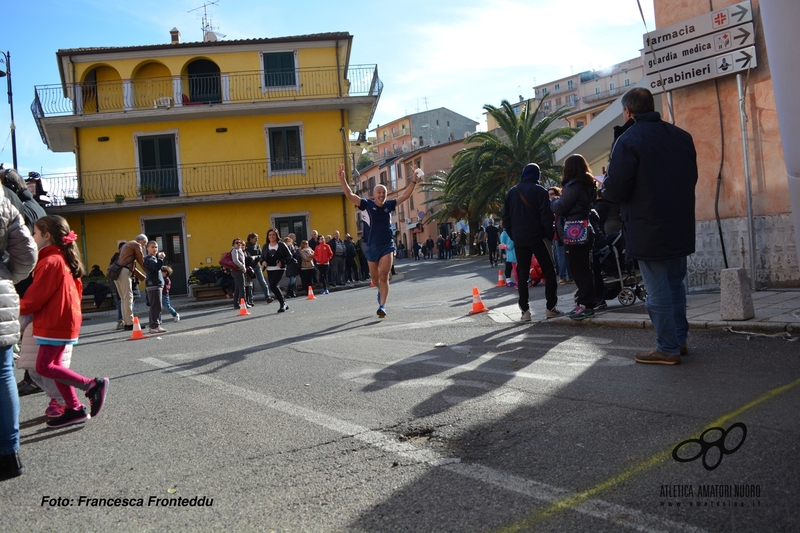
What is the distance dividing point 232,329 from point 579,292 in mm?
6415

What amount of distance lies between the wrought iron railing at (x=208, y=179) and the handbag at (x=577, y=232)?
75.7 feet

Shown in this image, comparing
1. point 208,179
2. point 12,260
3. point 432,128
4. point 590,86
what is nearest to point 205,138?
point 208,179

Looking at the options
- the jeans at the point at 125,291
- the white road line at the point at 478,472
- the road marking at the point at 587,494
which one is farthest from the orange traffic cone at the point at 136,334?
the road marking at the point at 587,494

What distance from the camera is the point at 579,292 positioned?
8.76 metres

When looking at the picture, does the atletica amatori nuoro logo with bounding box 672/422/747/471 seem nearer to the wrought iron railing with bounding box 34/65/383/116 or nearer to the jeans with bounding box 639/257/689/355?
the jeans with bounding box 639/257/689/355

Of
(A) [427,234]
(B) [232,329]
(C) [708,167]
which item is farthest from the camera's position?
(A) [427,234]

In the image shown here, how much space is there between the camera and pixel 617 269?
953 cm

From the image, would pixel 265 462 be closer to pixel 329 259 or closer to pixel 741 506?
pixel 741 506

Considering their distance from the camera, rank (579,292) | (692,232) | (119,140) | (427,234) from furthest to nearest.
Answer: (427,234)
(119,140)
(579,292)
(692,232)

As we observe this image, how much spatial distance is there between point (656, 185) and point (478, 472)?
3.17 metres

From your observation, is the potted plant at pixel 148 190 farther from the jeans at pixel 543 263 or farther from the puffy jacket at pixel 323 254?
the jeans at pixel 543 263

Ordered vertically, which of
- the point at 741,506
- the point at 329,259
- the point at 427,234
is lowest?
the point at 741,506

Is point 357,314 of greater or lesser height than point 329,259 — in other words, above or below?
below

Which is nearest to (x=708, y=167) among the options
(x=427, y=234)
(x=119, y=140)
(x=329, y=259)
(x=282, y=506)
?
(x=282, y=506)
